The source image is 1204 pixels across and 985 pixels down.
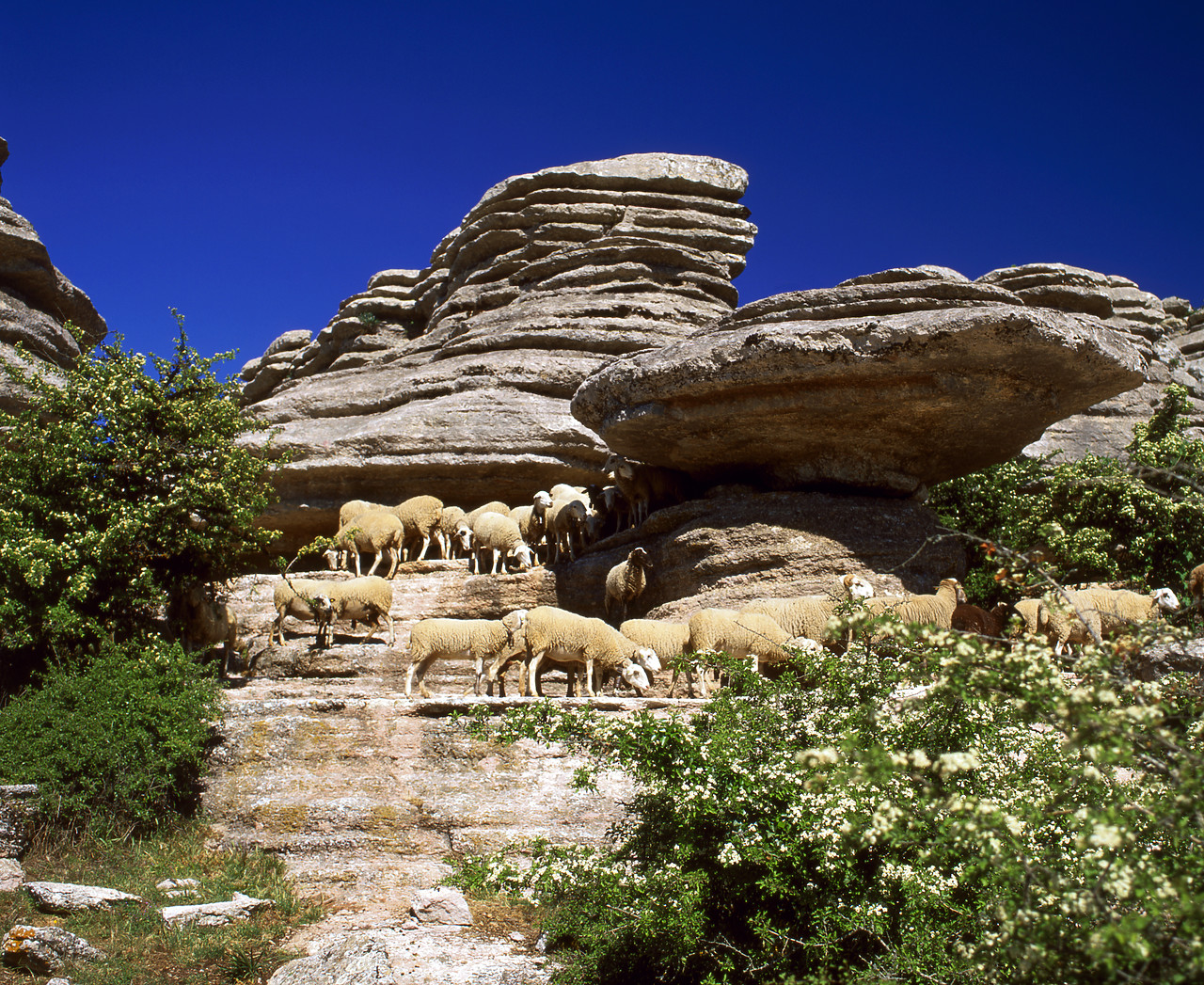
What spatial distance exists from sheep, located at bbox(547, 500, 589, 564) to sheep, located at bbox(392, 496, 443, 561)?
2919 millimetres

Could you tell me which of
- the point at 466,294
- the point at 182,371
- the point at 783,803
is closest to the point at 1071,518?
→ the point at 783,803

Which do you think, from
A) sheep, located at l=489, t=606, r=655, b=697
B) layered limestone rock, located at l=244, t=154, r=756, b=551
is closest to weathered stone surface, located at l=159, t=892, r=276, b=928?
sheep, located at l=489, t=606, r=655, b=697

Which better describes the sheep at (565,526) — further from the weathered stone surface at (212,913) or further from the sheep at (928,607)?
the weathered stone surface at (212,913)

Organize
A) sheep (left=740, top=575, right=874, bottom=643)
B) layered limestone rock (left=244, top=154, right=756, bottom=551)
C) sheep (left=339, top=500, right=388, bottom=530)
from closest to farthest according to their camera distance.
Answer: sheep (left=740, top=575, right=874, bottom=643), sheep (left=339, top=500, right=388, bottom=530), layered limestone rock (left=244, top=154, right=756, bottom=551)

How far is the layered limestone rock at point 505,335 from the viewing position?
22.0 meters

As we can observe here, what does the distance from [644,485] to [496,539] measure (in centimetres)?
316

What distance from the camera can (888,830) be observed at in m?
4.15

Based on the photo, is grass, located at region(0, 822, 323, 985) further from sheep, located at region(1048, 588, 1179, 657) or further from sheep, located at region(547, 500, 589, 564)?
sheep, located at region(547, 500, 589, 564)

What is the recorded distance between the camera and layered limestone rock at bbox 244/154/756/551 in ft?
72.3

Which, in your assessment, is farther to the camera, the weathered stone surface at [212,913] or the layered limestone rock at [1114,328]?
the layered limestone rock at [1114,328]

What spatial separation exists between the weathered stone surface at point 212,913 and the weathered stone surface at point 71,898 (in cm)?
46

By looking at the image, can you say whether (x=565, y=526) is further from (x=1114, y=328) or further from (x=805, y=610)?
(x=1114, y=328)

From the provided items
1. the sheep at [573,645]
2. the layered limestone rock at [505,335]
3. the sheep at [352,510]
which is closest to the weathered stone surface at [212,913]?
the sheep at [573,645]

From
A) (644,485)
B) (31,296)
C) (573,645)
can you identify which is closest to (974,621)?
(573,645)
